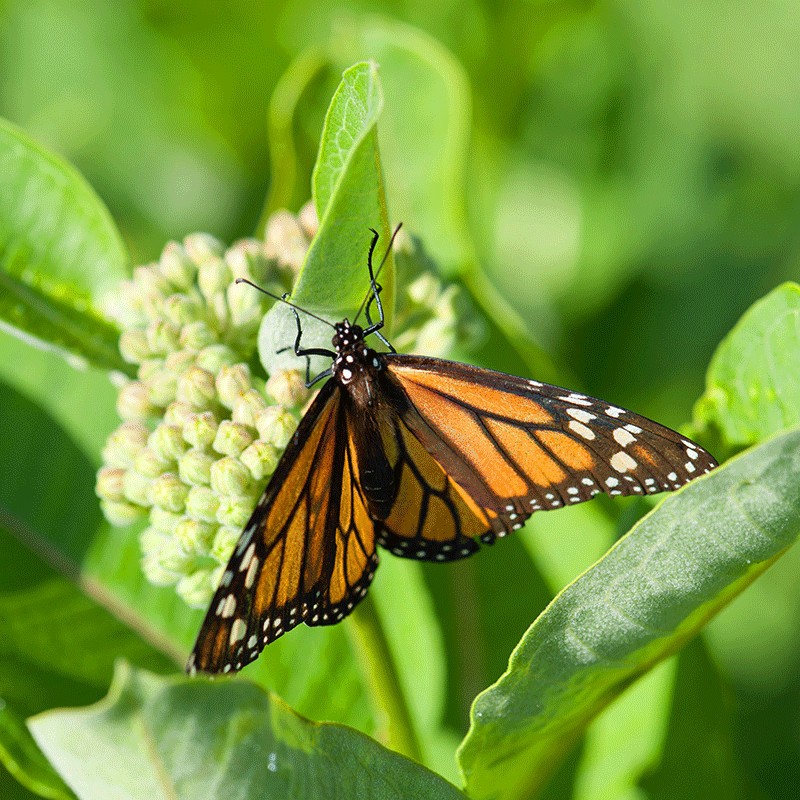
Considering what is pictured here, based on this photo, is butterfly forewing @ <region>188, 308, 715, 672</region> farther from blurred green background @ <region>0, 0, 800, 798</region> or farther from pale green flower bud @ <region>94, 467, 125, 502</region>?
blurred green background @ <region>0, 0, 800, 798</region>

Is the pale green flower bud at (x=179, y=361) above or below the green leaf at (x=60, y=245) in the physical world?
below

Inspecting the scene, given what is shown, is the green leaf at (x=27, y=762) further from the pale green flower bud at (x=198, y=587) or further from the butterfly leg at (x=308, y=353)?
the butterfly leg at (x=308, y=353)

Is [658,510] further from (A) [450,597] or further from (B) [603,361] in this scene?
(B) [603,361]

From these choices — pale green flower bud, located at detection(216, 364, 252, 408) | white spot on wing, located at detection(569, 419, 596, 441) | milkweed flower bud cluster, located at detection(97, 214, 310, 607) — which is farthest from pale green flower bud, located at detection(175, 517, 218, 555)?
white spot on wing, located at detection(569, 419, 596, 441)

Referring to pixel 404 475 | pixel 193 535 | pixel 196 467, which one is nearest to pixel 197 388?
pixel 196 467

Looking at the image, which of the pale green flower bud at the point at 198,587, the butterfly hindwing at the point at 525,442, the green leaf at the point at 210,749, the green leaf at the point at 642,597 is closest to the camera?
the green leaf at the point at 210,749

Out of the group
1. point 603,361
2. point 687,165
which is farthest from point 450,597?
point 687,165

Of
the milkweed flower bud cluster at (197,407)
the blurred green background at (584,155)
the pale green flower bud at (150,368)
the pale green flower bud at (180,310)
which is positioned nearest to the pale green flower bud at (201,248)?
the milkweed flower bud cluster at (197,407)

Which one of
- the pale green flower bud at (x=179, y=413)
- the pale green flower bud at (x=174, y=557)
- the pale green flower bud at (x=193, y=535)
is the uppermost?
the pale green flower bud at (x=179, y=413)
